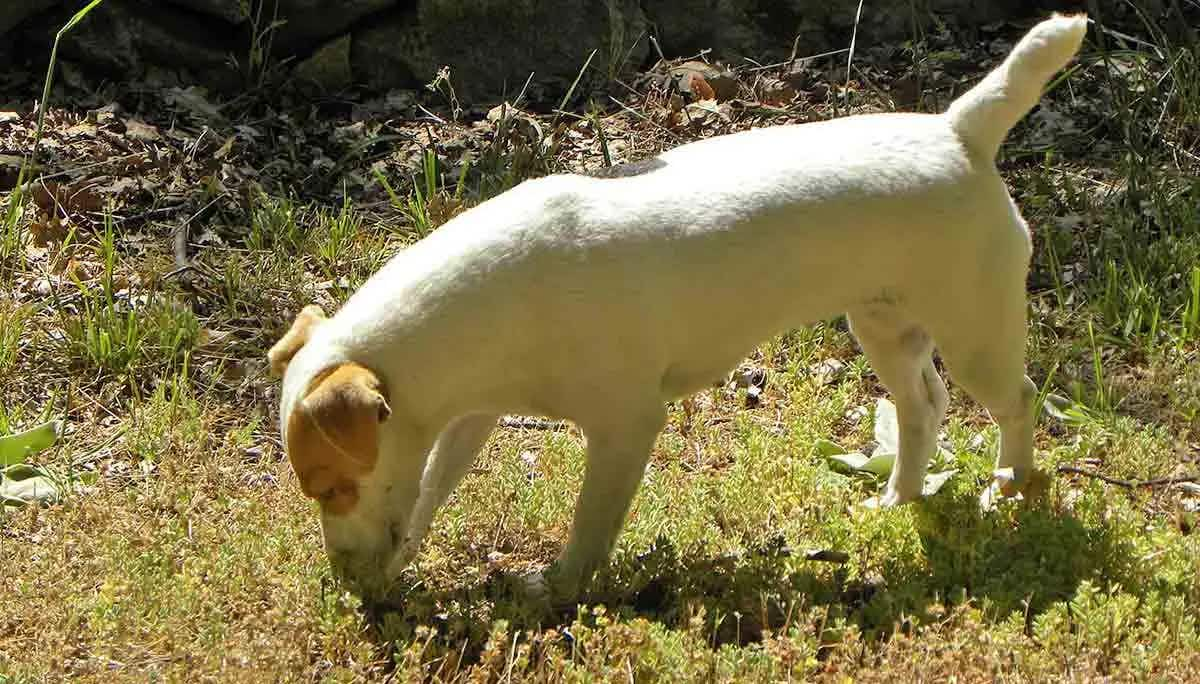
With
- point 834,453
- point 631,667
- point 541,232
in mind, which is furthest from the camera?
point 834,453

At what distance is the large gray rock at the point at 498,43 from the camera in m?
7.75

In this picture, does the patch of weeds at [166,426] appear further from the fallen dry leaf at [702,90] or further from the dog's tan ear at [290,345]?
the fallen dry leaf at [702,90]

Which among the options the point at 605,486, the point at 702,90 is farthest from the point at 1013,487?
the point at 702,90

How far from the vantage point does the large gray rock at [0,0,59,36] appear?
7316mm

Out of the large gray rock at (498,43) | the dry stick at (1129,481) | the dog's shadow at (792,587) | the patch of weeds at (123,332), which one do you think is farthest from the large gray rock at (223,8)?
the dry stick at (1129,481)

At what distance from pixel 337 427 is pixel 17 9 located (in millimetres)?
4825

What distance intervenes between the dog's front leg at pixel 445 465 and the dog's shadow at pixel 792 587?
0.66ft

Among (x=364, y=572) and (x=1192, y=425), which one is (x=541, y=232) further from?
(x=1192, y=425)

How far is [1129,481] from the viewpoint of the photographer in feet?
16.0

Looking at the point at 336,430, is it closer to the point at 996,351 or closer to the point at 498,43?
the point at 996,351

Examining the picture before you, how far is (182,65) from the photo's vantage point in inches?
300

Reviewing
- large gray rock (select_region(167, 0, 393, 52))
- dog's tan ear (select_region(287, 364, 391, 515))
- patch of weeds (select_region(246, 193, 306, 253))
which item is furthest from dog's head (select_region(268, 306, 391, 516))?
large gray rock (select_region(167, 0, 393, 52))

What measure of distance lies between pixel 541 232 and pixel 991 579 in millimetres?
1561

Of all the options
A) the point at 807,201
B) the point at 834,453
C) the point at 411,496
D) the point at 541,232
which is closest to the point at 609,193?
the point at 541,232
